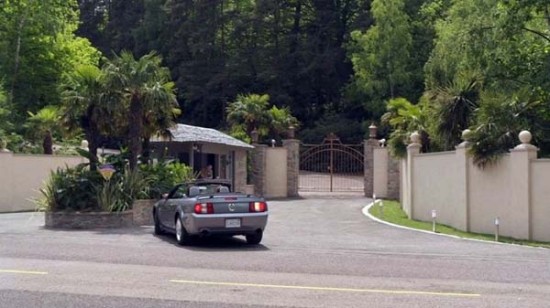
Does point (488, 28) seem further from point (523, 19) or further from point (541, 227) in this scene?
point (541, 227)

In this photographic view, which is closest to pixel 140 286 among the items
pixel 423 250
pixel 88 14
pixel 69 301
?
pixel 69 301

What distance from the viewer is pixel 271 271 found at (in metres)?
13.9

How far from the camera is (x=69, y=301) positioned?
10461mm

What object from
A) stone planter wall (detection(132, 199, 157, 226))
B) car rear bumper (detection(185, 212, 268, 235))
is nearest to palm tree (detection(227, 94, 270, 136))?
stone planter wall (detection(132, 199, 157, 226))

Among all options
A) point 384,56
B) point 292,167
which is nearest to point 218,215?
point 292,167

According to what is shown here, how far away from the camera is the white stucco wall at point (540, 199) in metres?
20.6

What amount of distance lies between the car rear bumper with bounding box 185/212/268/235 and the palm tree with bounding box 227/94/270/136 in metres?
29.1

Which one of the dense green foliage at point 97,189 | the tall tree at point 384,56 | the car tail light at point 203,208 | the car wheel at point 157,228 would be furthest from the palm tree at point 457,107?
the tall tree at point 384,56

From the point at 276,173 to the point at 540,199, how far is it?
2294 cm

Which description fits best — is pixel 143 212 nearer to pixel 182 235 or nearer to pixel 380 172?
pixel 182 235

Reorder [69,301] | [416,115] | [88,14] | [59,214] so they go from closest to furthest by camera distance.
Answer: [69,301] → [59,214] → [416,115] → [88,14]

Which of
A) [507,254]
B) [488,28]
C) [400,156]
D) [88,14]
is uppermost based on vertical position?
[88,14]

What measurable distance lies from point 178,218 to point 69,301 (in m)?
8.23

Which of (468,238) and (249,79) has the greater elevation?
(249,79)
